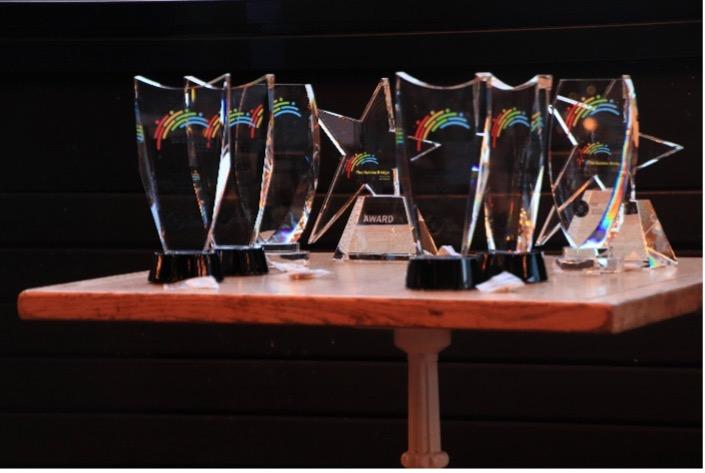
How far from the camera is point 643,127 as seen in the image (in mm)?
2783

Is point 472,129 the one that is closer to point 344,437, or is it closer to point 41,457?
point 344,437

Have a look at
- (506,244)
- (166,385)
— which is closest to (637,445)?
(166,385)

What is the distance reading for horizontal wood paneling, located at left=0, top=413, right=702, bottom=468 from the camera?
9.29ft

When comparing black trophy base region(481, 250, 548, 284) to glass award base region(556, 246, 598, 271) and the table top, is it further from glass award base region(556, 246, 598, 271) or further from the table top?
glass award base region(556, 246, 598, 271)

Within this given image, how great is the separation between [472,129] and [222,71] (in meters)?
1.66

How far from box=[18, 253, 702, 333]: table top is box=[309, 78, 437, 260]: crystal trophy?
27cm

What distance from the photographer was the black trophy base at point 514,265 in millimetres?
1394

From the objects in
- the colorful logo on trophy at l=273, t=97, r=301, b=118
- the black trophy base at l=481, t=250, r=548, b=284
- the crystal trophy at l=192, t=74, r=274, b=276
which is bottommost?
the black trophy base at l=481, t=250, r=548, b=284

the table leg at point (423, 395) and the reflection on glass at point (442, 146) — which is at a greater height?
the reflection on glass at point (442, 146)

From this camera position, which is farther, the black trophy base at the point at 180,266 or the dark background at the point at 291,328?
the dark background at the point at 291,328

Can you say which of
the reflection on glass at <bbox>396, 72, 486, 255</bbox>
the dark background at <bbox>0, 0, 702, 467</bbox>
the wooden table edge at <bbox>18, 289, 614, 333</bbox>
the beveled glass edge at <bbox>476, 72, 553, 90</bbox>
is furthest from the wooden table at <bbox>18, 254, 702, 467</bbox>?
the dark background at <bbox>0, 0, 702, 467</bbox>

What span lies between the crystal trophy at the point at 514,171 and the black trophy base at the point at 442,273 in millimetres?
71

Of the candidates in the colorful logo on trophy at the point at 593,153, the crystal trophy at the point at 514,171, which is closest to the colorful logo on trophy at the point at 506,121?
the crystal trophy at the point at 514,171

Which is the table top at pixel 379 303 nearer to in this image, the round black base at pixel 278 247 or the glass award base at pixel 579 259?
the glass award base at pixel 579 259
